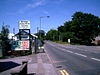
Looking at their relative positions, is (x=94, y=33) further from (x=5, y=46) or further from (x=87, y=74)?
(x=87, y=74)

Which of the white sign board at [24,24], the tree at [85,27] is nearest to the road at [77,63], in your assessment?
the white sign board at [24,24]

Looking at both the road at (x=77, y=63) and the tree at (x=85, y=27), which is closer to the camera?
the road at (x=77, y=63)

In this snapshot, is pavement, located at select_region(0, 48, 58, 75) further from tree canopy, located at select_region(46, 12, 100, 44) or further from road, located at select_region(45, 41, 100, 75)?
tree canopy, located at select_region(46, 12, 100, 44)

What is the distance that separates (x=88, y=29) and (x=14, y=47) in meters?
58.6

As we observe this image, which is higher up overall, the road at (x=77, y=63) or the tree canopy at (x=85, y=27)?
the tree canopy at (x=85, y=27)

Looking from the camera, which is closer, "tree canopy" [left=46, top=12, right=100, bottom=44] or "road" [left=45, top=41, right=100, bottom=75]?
"road" [left=45, top=41, right=100, bottom=75]

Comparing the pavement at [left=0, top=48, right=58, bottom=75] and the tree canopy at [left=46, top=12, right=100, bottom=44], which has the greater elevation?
the tree canopy at [left=46, top=12, right=100, bottom=44]

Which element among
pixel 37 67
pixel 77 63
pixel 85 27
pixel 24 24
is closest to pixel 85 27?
pixel 85 27

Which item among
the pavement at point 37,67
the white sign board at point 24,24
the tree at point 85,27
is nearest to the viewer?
the pavement at point 37,67

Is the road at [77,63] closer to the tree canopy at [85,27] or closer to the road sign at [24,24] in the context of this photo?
the road sign at [24,24]

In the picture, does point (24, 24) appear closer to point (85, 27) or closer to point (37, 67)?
point (37, 67)

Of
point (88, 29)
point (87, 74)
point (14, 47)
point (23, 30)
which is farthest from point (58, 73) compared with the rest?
point (88, 29)

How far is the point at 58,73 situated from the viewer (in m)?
12.4

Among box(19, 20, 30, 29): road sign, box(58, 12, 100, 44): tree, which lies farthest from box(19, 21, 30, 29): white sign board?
box(58, 12, 100, 44): tree
